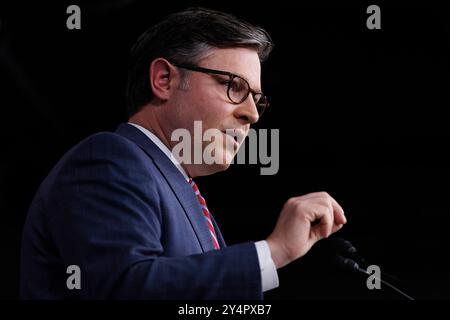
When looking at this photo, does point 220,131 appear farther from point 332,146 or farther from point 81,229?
point 332,146

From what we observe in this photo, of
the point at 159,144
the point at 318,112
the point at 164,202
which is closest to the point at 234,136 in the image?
the point at 159,144

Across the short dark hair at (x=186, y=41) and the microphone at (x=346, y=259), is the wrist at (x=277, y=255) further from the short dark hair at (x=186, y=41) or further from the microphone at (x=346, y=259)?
the short dark hair at (x=186, y=41)

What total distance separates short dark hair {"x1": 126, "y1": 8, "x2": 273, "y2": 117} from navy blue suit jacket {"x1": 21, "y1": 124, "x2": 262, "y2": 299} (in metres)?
0.31

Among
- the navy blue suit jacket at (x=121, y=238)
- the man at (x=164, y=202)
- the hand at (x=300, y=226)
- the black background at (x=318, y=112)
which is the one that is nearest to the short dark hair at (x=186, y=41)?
the man at (x=164, y=202)

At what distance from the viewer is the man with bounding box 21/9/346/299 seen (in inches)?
40.5

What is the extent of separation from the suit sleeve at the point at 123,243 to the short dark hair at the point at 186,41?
388mm

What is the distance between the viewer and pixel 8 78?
3311 millimetres

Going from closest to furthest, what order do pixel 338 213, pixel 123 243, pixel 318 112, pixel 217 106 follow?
pixel 123 243
pixel 338 213
pixel 217 106
pixel 318 112

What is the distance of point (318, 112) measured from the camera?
319 cm

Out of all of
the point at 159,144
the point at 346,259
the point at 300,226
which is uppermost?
the point at 159,144

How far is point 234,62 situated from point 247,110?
12 centimetres

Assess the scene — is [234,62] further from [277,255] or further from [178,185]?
[277,255]
